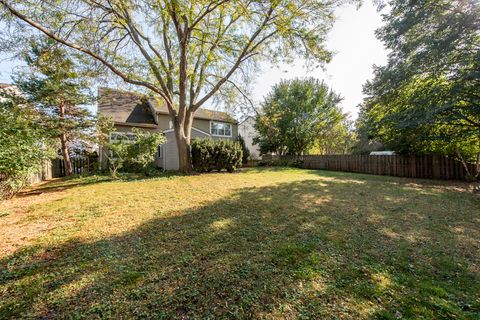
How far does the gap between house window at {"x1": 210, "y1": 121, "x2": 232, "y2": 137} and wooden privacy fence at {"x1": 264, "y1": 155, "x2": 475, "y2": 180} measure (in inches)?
388

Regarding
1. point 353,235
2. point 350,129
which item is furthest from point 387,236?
point 350,129

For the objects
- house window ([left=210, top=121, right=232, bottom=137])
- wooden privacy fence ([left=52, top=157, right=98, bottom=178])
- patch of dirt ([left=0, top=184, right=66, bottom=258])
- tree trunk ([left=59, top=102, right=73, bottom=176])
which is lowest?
patch of dirt ([left=0, top=184, right=66, bottom=258])

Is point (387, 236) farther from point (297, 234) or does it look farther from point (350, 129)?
point (350, 129)

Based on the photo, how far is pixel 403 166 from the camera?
499 inches

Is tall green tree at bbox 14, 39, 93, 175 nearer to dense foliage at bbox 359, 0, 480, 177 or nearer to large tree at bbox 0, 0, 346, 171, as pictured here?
large tree at bbox 0, 0, 346, 171

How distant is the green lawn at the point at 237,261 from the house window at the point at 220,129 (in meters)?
15.3

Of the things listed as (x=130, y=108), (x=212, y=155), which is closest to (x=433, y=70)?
(x=212, y=155)

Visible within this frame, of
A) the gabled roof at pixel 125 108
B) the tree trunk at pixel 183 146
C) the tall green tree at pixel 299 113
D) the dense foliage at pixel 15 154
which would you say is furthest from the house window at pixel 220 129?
the dense foliage at pixel 15 154

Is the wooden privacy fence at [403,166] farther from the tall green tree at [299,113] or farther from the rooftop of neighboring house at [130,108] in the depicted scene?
the rooftop of neighboring house at [130,108]

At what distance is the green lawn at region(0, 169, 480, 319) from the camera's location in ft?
6.51

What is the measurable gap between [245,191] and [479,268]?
531 centimetres

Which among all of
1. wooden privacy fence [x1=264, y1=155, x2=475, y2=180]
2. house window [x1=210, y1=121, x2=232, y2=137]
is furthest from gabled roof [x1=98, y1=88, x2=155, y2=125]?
wooden privacy fence [x1=264, y1=155, x2=475, y2=180]

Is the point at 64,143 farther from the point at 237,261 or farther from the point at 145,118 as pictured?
the point at 237,261

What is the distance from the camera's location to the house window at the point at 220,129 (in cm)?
2003
